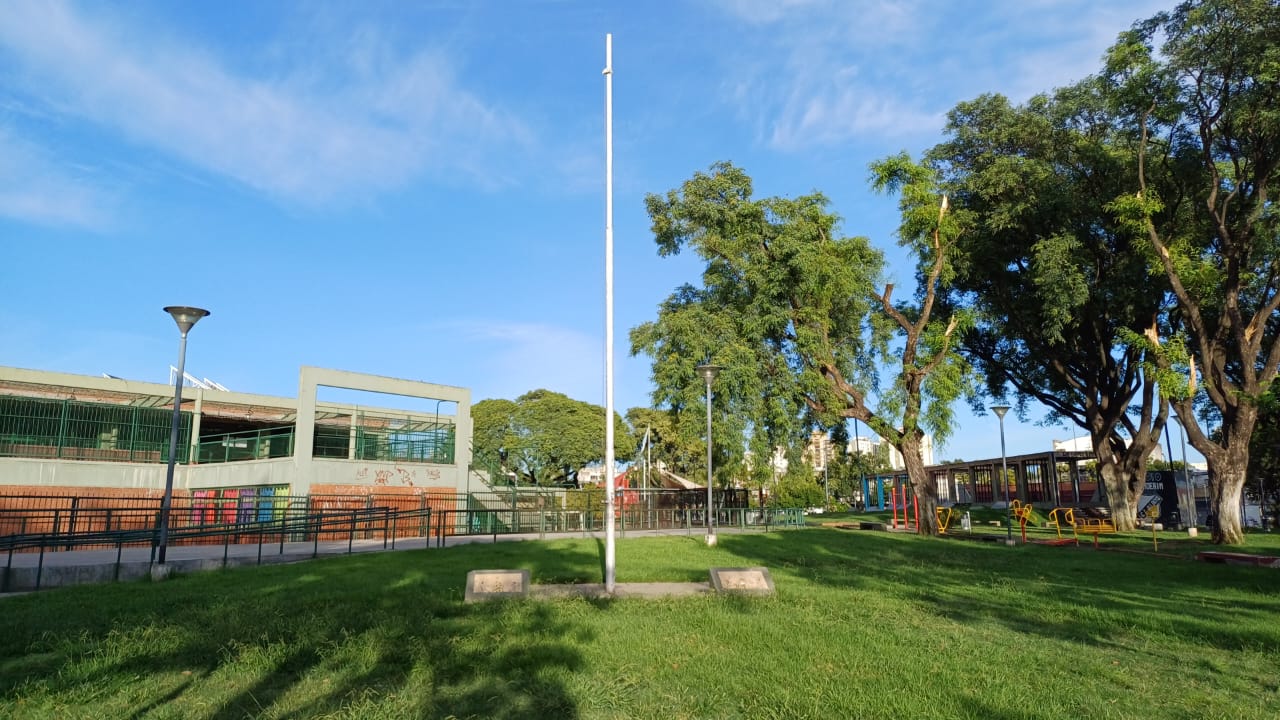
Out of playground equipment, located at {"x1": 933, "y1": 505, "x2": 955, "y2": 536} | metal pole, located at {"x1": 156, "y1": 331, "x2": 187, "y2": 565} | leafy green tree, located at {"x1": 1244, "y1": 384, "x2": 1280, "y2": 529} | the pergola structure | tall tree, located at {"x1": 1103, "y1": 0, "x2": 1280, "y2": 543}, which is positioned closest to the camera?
metal pole, located at {"x1": 156, "y1": 331, "x2": 187, "y2": 565}

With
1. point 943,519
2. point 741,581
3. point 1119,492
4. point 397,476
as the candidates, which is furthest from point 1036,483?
point 741,581

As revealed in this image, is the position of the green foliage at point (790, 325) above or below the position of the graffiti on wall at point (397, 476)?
above

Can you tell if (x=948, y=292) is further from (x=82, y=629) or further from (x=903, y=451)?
(x=82, y=629)

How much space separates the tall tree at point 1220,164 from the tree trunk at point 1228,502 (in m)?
0.03

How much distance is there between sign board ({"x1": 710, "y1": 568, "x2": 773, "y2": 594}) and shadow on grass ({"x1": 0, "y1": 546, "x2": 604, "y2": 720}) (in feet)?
8.20

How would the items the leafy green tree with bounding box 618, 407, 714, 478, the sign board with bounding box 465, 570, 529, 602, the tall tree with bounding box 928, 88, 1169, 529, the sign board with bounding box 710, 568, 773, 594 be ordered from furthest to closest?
the leafy green tree with bounding box 618, 407, 714, 478
the tall tree with bounding box 928, 88, 1169, 529
the sign board with bounding box 710, 568, 773, 594
the sign board with bounding box 465, 570, 529, 602

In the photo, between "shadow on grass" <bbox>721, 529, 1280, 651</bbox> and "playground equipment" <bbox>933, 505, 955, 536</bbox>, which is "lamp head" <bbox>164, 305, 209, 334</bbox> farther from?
"playground equipment" <bbox>933, 505, 955, 536</bbox>

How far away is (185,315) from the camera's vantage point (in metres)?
15.8

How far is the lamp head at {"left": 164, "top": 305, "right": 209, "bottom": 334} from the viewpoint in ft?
51.5

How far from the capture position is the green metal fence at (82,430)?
28.1 m

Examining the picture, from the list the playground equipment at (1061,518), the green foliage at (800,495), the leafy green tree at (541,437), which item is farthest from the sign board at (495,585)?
the leafy green tree at (541,437)

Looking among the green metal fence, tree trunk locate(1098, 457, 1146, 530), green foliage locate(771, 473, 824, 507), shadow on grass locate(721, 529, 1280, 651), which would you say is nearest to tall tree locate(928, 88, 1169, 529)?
tree trunk locate(1098, 457, 1146, 530)

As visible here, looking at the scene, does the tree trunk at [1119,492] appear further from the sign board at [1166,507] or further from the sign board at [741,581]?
the sign board at [741,581]

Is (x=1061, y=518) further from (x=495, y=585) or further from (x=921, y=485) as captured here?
(x=495, y=585)
